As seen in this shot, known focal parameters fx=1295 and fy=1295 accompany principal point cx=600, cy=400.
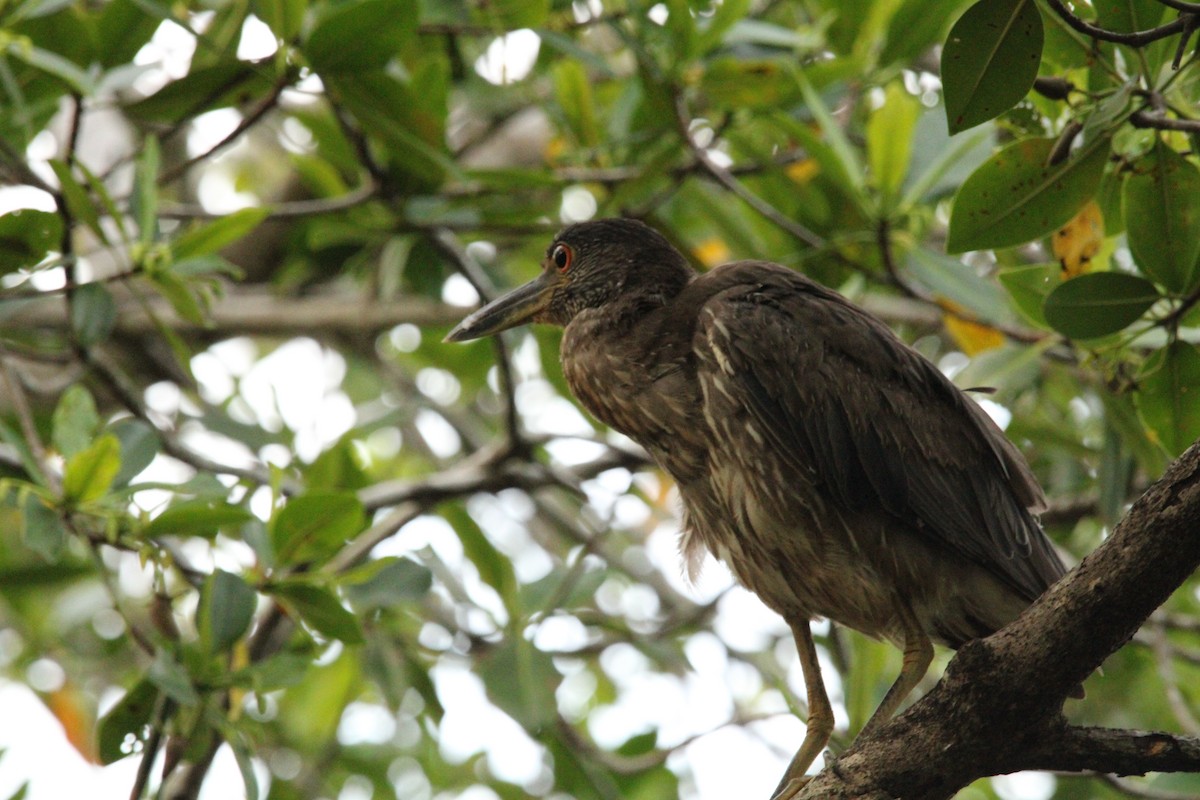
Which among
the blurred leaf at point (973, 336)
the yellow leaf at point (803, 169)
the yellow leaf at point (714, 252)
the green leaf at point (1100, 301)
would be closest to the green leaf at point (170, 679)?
the green leaf at point (1100, 301)

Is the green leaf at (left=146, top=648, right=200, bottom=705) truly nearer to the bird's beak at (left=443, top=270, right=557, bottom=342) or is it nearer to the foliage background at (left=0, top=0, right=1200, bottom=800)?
the foliage background at (left=0, top=0, right=1200, bottom=800)

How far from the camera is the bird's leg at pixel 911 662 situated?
3279mm

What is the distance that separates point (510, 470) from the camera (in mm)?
4902

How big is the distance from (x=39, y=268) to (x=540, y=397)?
3.78m

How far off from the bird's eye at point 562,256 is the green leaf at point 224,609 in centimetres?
146

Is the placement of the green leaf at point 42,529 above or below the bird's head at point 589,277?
below

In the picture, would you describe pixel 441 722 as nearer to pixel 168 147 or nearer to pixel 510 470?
pixel 510 470

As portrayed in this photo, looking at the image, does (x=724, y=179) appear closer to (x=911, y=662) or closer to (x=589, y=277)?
(x=589, y=277)

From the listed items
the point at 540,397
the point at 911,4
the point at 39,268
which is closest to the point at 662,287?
the point at 911,4

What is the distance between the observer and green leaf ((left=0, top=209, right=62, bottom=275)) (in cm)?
321

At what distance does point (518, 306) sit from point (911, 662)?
5.52 ft

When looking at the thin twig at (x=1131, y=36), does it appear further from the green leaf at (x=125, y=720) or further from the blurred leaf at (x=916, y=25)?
the green leaf at (x=125, y=720)

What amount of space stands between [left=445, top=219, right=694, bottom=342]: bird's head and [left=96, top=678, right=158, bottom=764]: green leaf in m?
1.33

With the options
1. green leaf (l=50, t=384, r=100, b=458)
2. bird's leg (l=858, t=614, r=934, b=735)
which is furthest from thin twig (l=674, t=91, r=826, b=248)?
green leaf (l=50, t=384, r=100, b=458)
